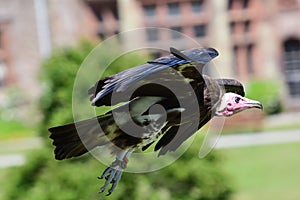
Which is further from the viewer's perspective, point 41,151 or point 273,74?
point 273,74

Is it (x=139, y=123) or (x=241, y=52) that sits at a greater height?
(x=139, y=123)

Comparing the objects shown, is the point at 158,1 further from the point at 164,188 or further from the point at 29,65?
the point at 164,188

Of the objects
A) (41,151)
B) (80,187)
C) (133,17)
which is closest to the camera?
(80,187)

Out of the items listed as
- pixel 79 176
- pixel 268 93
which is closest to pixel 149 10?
pixel 268 93

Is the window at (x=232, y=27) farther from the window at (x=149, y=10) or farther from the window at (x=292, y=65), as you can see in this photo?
the window at (x=149, y=10)

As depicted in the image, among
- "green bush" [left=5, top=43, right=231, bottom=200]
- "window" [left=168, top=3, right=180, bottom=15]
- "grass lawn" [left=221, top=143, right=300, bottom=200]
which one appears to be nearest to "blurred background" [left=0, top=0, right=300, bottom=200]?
"window" [left=168, top=3, right=180, bottom=15]

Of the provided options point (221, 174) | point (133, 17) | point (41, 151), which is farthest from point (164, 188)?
point (133, 17)

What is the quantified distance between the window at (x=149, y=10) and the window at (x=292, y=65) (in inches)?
101

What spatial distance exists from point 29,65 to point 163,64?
44.3 ft

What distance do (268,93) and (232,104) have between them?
12454 mm

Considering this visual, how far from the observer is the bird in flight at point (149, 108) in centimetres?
171

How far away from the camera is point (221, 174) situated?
17.7 feet

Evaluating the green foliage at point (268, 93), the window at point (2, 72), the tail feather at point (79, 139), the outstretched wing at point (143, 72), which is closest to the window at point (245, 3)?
the green foliage at point (268, 93)

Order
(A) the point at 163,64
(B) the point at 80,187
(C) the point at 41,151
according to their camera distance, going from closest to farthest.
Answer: (A) the point at 163,64 → (B) the point at 80,187 → (C) the point at 41,151
